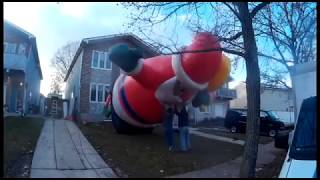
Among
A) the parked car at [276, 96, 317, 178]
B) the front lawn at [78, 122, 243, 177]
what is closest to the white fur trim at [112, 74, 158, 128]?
the front lawn at [78, 122, 243, 177]

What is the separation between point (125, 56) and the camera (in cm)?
1488

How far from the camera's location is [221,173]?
38.4 feet

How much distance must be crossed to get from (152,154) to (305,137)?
7875 millimetres

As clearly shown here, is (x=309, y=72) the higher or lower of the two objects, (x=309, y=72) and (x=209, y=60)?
the lower

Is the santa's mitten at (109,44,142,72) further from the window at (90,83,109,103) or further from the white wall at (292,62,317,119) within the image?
the window at (90,83,109,103)

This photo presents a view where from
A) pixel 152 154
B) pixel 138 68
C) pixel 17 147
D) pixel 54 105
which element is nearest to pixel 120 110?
pixel 138 68

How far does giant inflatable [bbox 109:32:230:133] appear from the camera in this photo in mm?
14219

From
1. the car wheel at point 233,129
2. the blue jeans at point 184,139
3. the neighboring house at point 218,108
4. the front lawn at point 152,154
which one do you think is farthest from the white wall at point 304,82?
the neighboring house at point 218,108

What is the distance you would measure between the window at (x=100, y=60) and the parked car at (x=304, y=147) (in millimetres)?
22973

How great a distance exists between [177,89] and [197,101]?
56.2 inches

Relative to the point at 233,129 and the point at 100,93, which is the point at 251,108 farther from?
the point at 100,93

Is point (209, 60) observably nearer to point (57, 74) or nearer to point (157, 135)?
point (157, 135)

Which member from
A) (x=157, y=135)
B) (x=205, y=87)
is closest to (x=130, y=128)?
(x=157, y=135)

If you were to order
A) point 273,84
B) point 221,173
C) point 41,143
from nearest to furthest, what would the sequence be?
point 221,173 → point 41,143 → point 273,84
